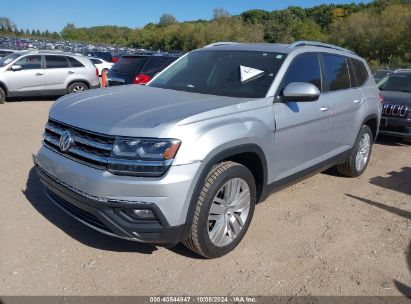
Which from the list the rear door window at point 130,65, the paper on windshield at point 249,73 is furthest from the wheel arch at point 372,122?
the rear door window at point 130,65

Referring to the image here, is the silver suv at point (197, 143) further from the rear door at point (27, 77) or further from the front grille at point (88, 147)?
the rear door at point (27, 77)

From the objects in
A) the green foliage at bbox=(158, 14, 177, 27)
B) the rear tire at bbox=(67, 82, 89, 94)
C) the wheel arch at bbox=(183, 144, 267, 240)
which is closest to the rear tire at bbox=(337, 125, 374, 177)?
the wheel arch at bbox=(183, 144, 267, 240)

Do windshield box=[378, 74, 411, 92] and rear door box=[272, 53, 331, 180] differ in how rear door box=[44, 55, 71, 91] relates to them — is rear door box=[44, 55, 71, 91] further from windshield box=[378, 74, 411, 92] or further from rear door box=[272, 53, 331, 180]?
rear door box=[272, 53, 331, 180]

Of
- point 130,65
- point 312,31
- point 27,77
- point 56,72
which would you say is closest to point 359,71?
point 130,65

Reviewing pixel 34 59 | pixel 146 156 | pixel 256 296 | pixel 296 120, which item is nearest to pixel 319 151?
pixel 296 120

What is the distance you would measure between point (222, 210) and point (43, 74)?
11.2 m

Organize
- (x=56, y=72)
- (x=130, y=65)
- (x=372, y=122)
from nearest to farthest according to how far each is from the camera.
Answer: (x=372, y=122)
(x=130, y=65)
(x=56, y=72)

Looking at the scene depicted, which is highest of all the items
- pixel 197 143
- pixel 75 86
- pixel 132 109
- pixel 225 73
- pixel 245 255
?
pixel 225 73

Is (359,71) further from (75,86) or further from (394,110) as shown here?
(75,86)

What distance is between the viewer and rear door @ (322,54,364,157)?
4.88m

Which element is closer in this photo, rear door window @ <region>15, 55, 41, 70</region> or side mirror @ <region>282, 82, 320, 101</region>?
side mirror @ <region>282, 82, 320, 101</region>

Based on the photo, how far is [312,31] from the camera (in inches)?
2864

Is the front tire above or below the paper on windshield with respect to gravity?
below

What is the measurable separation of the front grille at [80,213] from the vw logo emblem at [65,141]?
1.50ft
